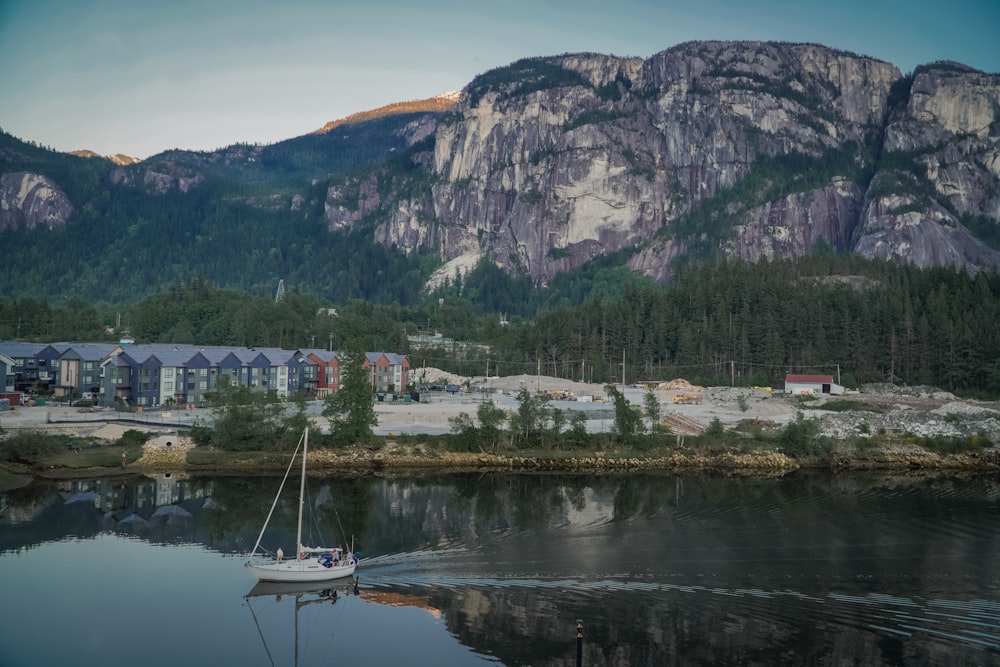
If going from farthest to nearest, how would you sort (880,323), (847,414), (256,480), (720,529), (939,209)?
(939,209) → (880,323) → (847,414) → (256,480) → (720,529)

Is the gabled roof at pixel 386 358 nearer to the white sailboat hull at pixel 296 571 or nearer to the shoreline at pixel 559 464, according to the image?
the shoreline at pixel 559 464

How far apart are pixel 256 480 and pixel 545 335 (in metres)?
71.7

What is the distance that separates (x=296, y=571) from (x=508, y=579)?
6.61m

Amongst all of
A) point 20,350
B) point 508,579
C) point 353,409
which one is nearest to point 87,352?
point 20,350

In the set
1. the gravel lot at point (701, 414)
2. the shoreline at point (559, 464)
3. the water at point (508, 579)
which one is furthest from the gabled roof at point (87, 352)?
the water at point (508, 579)

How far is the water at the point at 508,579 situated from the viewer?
2308 cm

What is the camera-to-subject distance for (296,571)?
91.0ft

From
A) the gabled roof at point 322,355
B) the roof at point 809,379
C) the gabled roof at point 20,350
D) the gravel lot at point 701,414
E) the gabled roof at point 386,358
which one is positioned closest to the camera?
the gravel lot at point 701,414

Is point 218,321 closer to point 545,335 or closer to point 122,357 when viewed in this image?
point 545,335

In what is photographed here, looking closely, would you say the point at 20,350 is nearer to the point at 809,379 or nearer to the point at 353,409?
the point at 353,409

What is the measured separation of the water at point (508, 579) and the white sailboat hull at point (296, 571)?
19.3 inches

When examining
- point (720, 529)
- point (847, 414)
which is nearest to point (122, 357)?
point (720, 529)

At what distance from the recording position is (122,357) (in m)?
67.1

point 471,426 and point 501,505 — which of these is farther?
point 471,426
